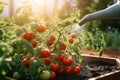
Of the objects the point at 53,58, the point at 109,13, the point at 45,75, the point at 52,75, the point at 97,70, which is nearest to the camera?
the point at 45,75

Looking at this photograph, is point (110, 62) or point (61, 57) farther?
point (110, 62)

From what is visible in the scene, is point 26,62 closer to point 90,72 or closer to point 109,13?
point 90,72

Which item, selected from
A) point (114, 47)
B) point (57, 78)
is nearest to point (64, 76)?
point (57, 78)

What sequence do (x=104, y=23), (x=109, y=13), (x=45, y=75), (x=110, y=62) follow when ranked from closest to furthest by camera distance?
(x=45, y=75)
(x=109, y=13)
(x=110, y=62)
(x=104, y=23)

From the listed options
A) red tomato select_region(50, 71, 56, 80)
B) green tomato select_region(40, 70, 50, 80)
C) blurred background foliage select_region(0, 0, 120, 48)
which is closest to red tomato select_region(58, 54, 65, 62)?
red tomato select_region(50, 71, 56, 80)

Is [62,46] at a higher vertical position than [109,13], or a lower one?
lower

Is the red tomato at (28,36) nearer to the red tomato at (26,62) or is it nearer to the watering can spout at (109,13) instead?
the red tomato at (26,62)

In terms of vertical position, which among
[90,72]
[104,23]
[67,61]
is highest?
[104,23]

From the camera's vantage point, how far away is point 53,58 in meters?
2.46

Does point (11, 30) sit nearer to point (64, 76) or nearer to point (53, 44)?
point (53, 44)

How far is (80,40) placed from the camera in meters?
2.71

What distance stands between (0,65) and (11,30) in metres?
1.26

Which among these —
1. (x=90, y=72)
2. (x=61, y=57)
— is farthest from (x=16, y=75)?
(x=90, y=72)

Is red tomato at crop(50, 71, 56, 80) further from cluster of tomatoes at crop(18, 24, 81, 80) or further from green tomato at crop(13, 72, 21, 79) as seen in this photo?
green tomato at crop(13, 72, 21, 79)
